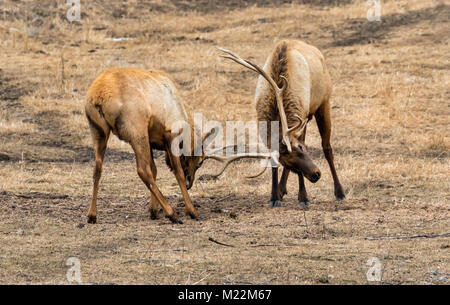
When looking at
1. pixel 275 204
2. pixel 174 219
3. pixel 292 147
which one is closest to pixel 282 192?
pixel 275 204

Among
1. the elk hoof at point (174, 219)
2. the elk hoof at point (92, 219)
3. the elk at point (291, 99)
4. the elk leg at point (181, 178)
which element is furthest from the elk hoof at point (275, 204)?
the elk hoof at point (92, 219)

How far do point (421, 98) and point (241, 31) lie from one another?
6725 millimetres

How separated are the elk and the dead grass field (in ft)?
1.62

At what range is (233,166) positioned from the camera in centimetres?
1167

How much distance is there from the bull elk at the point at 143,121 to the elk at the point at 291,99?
1.39 ft

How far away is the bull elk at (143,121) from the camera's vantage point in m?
7.70

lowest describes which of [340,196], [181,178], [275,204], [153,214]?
[340,196]

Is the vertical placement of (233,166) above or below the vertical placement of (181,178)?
below

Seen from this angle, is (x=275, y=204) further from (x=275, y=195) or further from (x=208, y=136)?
(x=208, y=136)

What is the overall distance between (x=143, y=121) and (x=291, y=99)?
1.94 meters

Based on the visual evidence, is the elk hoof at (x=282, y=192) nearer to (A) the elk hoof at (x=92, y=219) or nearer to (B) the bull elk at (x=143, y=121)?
(B) the bull elk at (x=143, y=121)

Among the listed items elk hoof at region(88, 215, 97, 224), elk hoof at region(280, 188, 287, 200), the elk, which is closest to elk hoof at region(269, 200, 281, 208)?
the elk

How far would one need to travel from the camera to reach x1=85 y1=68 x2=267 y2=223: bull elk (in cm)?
770
